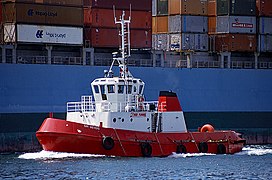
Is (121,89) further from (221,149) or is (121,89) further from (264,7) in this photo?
(264,7)

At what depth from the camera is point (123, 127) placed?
3884 centimetres

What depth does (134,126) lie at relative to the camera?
39188 mm

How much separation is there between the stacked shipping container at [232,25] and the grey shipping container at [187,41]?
2.73 feet

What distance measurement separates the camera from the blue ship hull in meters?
45.2

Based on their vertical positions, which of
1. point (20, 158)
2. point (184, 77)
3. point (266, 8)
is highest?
point (266, 8)

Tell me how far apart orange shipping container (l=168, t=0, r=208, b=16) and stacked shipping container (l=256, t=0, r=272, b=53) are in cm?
307

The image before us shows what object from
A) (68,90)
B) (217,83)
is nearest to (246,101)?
(217,83)

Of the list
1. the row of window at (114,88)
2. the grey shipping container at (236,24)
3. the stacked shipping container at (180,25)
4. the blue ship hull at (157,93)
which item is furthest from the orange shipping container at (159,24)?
the row of window at (114,88)

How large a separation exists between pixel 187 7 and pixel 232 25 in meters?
2.53

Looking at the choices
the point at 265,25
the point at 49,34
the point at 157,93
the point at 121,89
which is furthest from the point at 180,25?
the point at 121,89

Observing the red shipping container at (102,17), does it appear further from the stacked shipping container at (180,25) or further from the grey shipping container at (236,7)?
the grey shipping container at (236,7)

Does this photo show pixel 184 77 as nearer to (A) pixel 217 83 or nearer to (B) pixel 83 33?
(A) pixel 217 83

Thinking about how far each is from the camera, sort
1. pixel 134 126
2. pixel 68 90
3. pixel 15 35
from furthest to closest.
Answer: pixel 68 90
pixel 15 35
pixel 134 126

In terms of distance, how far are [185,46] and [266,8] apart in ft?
16.8
